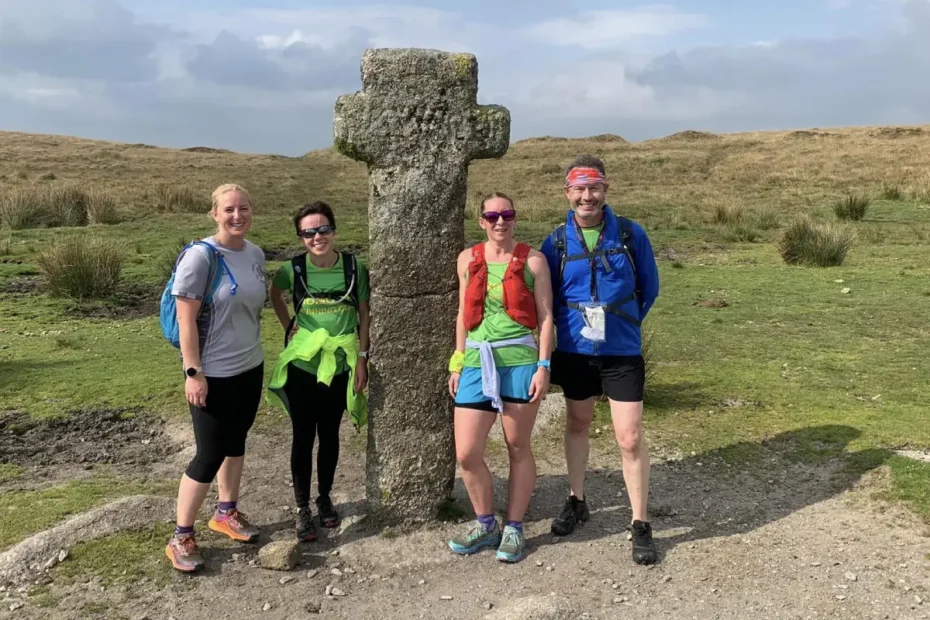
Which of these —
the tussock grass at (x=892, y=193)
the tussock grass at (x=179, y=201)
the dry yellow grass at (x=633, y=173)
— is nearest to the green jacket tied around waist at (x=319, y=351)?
the dry yellow grass at (x=633, y=173)

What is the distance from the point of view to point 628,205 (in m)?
26.2

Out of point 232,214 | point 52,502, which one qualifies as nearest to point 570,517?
point 232,214

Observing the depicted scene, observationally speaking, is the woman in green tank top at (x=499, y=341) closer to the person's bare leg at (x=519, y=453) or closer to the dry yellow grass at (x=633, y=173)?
the person's bare leg at (x=519, y=453)

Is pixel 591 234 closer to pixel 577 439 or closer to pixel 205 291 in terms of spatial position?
pixel 577 439

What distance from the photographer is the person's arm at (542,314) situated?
4.27m

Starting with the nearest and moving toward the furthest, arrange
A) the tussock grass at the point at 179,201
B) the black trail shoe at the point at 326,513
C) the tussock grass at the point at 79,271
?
the black trail shoe at the point at 326,513 < the tussock grass at the point at 79,271 < the tussock grass at the point at 179,201

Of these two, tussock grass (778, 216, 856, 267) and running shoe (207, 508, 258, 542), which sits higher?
tussock grass (778, 216, 856, 267)

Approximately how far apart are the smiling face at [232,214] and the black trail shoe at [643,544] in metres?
2.90

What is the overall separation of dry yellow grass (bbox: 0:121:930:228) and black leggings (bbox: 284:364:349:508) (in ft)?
56.2

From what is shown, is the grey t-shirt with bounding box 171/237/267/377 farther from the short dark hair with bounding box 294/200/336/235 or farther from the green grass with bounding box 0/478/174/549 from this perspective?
the green grass with bounding box 0/478/174/549

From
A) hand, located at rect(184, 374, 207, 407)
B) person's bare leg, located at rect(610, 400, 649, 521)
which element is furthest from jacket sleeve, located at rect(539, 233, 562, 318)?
hand, located at rect(184, 374, 207, 407)

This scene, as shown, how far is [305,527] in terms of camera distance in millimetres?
4891

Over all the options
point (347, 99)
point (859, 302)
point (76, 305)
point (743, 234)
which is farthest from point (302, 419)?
point (743, 234)

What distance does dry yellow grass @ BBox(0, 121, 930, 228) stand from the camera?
86.5 feet
